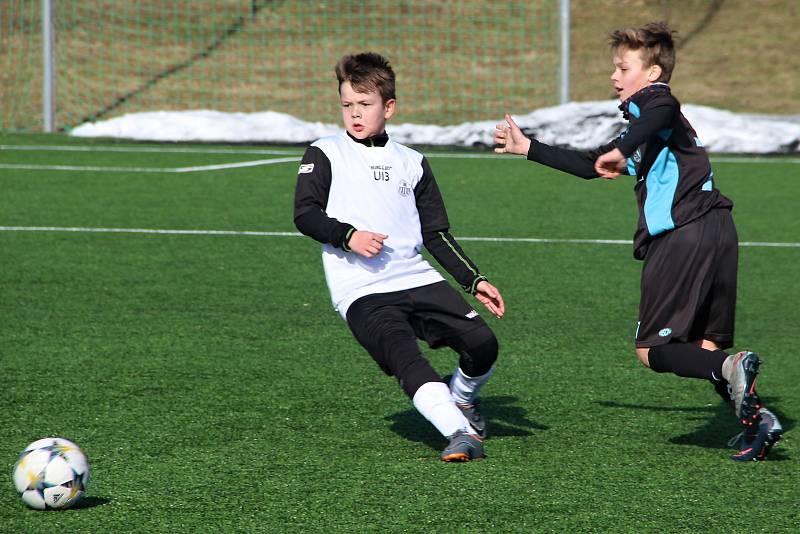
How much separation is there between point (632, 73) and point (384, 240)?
3.56ft

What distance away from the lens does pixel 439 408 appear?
432 cm

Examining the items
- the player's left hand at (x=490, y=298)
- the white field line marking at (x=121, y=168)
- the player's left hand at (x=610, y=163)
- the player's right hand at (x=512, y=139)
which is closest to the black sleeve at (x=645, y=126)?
the player's left hand at (x=610, y=163)

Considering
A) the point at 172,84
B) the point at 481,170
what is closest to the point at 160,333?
the point at 481,170

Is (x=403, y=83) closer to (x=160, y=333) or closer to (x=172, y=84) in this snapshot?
(x=172, y=84)

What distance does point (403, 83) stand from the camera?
19578 mm

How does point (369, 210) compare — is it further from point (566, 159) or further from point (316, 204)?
point (566, 159)

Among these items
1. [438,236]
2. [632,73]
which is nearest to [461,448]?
[438,236]

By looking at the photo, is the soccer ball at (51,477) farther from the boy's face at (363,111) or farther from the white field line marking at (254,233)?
the white field line marking at (254,233)

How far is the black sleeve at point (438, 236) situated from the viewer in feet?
15.4

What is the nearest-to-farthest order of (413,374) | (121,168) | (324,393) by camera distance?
(413,374)
(324,393)
(121,168)

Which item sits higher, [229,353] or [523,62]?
[523,62]

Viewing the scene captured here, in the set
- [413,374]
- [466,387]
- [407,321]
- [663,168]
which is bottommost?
[466,387]

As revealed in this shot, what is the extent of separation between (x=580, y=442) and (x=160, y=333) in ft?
8.69

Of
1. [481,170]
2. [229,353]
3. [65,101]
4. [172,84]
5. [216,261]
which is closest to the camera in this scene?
[229,353]
